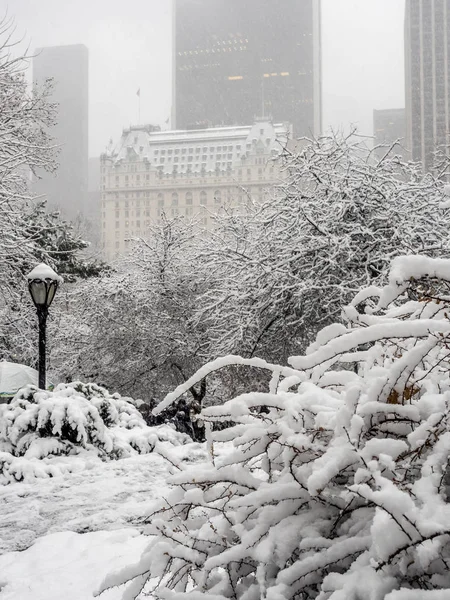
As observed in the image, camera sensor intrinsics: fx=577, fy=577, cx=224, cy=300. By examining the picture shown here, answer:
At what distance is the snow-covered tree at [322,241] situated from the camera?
9.13 m

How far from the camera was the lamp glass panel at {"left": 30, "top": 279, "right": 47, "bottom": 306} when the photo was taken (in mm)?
8977

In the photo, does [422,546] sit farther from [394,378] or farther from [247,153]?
[247,153]

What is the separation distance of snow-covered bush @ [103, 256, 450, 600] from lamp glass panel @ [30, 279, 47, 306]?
7.62 metres

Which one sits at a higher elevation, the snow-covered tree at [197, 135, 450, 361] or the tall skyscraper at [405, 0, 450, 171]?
the tall skyscraper at [405, 0, 450, 171]

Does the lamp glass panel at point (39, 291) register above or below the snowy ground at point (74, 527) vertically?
above

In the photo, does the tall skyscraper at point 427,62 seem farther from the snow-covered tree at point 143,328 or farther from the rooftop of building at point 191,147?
the snow-covered tree at point 143,328

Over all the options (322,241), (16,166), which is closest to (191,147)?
(16,166)

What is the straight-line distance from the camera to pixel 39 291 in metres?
8.98

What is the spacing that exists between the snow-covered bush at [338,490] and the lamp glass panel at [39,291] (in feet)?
25.0

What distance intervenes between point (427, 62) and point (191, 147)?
166ft

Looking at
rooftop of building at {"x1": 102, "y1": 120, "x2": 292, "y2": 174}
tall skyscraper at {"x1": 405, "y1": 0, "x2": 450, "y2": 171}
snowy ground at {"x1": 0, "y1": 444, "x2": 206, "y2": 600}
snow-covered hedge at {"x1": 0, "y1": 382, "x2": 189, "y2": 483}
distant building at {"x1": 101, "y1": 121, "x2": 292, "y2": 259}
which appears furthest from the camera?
distant building at {"x1": 101, "y1": 121, "x2": 292, "y2": 259}

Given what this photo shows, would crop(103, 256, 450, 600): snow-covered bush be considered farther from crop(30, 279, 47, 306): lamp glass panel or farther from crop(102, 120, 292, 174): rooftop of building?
crop(102, 120, 292, 174): rooftop of building

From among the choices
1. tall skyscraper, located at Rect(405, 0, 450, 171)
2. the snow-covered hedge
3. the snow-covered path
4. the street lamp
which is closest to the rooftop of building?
tall skyscraper, located at Rect(405, 0, 450, 171)

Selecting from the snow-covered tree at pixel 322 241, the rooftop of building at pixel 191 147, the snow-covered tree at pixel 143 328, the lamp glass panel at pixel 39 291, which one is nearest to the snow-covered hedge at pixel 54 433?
the lamp glass panel at pixel 39 291
